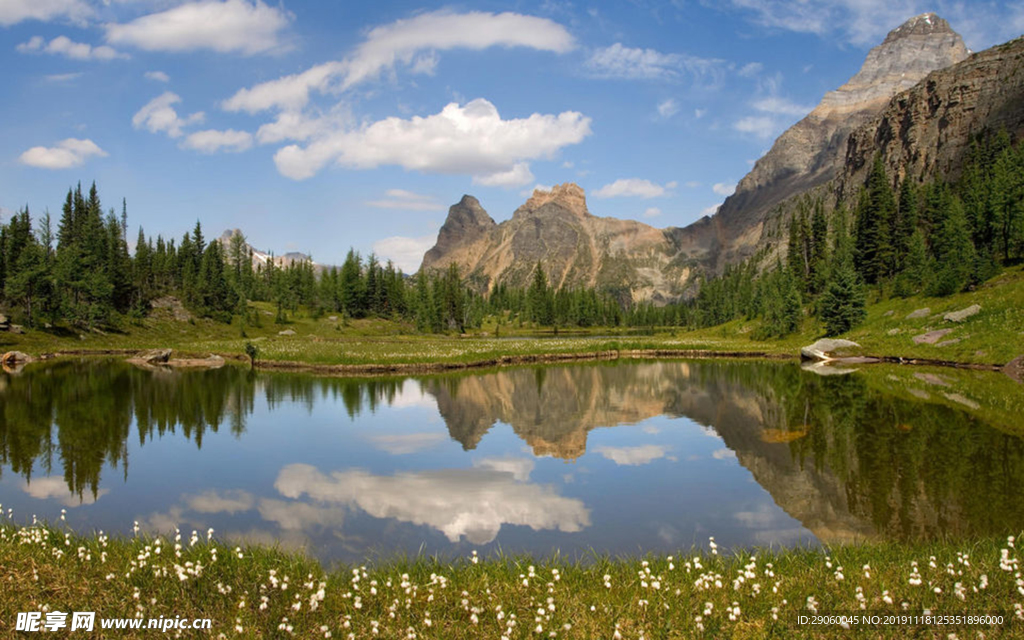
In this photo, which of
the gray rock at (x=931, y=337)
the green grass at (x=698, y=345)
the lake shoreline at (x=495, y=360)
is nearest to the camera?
the green grass at (x=698, y=345)

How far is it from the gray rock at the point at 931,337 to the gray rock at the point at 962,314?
151cm

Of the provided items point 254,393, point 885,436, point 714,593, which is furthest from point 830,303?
point 714,593

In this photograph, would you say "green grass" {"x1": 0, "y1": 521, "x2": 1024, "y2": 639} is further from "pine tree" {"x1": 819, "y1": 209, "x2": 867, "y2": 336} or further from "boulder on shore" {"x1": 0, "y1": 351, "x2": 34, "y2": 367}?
"pine tree" {"x1": 819, "y1": 209, "x2": 867, "y2": 336}

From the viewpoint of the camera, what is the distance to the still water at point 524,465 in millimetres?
14258

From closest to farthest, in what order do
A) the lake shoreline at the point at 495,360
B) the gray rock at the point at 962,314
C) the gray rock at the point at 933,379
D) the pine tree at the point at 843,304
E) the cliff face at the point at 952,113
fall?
the gray rock at the point at 933,379, the lake shoreline at the point at 495,360, the gray rock at the point at 962,314, the pine tree at the point at 843,304, the cliff face at the point at 952,113

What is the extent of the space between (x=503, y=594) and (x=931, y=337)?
5801cm

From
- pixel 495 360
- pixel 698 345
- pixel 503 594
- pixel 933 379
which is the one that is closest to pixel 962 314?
pixel 933 379

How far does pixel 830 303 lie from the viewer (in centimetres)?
6894

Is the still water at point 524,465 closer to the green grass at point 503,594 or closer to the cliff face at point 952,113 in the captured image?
the green grass at point 503,594

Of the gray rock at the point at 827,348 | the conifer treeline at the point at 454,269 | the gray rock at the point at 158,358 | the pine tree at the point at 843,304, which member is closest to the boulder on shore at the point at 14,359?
the gray rock at the point at 158,358

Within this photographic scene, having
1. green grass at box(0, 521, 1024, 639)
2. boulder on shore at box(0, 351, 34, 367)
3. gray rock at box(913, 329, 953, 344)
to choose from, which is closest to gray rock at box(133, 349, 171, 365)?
boulder on shore at box(0, 351, 34, 367)

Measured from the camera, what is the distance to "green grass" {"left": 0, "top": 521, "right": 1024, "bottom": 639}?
793 centimetres

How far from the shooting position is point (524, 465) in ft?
68.3

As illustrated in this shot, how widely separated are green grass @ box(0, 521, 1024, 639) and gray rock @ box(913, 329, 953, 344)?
167 feet
